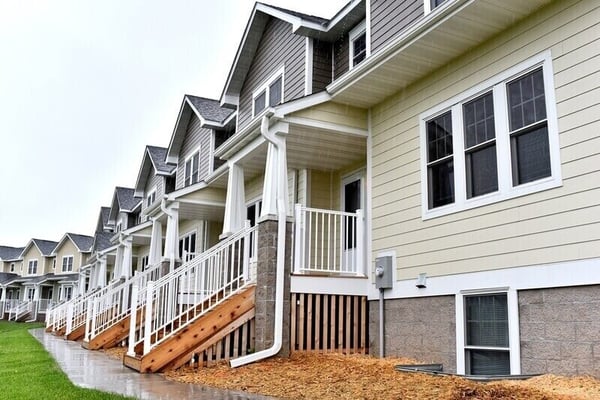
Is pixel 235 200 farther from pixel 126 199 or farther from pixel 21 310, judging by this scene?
pixel 21 310

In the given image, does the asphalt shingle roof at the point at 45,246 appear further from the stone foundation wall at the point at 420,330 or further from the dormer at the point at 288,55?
the stone foundation wall at the point at 420,330

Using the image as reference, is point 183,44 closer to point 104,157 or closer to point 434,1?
point 104,157

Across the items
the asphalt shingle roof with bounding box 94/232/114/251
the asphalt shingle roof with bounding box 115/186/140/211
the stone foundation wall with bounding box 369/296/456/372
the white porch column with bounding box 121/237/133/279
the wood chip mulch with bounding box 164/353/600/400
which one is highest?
the asphalt shingle roof with bounding box 115/186/140/211

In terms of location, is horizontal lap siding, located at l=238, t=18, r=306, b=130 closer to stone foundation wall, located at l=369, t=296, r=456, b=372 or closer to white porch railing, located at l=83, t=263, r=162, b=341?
white porch railing, located at l=83, t=263, r=162, b=341

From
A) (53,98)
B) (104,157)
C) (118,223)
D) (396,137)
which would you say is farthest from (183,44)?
(396,137)

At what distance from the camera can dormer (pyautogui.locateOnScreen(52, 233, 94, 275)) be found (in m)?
49.5

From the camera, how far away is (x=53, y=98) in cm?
4466

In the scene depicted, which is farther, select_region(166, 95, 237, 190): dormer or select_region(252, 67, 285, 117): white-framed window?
select_region(166, 95, 237, 190): dormer

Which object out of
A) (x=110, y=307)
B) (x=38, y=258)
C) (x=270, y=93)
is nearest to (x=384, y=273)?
(x=270, y=93)

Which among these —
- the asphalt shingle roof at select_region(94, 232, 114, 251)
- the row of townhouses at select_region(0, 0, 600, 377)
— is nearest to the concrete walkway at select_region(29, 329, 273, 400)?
the row of townhouses at select_region(0, 0, 600, 377)

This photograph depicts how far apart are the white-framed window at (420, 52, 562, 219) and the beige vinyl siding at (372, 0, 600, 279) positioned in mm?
117

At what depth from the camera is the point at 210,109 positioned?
17.9 metres

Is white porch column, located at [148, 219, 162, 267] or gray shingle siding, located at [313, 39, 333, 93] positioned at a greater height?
gray shingle siding, located at [313, 39, 333, 93]

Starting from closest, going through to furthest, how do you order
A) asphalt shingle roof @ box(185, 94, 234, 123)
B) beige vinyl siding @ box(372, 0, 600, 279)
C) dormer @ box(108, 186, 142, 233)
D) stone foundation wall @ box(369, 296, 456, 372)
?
beige vinyl siding @ box(372, 0, 600, 279)
stone foundation wall @ box(369, 296, 456, 372)
asphalt shingle roof @ box(185, 94, 234, 123)
dormer @ box(108, 186, 142, 233)
